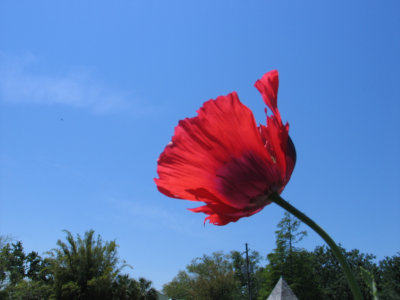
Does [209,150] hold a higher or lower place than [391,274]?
lower

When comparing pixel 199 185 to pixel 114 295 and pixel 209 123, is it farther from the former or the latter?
pixel 114 295

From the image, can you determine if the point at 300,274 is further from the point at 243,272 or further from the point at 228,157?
the point at 228,157

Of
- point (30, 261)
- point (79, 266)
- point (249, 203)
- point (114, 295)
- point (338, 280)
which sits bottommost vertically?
point (249, 203)

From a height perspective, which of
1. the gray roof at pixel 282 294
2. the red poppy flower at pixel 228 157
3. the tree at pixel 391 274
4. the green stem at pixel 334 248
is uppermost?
the tree at pixel 391 274

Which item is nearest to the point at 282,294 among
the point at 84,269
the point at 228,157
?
the point at 84,269

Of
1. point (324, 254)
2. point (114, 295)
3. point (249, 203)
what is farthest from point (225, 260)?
point (249, 203)

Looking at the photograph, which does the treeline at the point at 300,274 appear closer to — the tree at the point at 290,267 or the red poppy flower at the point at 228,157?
the tree at the point at 290,267

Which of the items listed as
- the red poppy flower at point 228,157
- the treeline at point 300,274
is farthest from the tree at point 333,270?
the red poppy flower at point 228,157

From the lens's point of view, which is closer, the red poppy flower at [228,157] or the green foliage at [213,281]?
the red poppy flower at [228,157]
